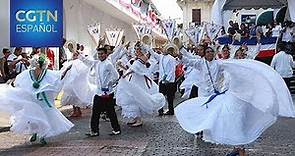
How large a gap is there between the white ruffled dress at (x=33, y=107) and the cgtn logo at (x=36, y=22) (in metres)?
3.72

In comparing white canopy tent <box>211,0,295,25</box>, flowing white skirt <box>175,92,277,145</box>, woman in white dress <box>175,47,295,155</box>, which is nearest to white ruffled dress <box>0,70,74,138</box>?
woman in white dress <box>175,47,295,155</box>

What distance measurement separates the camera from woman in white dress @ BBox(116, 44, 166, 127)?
41.7ft

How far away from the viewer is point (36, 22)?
1397 cm

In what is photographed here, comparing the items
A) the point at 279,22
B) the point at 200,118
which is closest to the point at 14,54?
the point at 200,118

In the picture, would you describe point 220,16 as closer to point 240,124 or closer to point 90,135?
point 90,135

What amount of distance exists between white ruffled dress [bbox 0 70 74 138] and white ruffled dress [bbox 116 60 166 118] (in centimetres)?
253

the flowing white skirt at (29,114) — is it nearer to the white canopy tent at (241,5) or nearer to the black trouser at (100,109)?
the black trouser at (100,109)

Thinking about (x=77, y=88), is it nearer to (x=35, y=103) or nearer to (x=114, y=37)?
(x=114, y=37)

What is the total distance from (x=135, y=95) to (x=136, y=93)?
0.19ft

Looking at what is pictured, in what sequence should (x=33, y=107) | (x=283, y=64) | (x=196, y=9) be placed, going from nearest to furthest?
(x=33, y=107), (x=283, y=64), (x=196, y=9)

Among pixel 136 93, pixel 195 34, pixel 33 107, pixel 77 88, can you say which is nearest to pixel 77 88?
pixel 77 88

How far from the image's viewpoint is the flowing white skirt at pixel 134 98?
12.7 metres

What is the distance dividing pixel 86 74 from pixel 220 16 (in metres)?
9.80

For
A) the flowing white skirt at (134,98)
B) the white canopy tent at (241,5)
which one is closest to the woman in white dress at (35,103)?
the flowing white skirt at (134,98)
